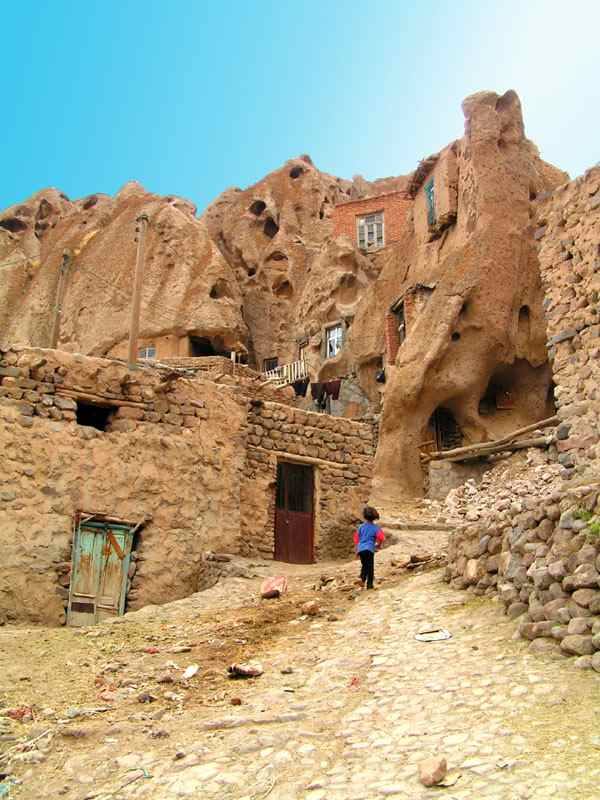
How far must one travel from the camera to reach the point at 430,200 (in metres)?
28.2

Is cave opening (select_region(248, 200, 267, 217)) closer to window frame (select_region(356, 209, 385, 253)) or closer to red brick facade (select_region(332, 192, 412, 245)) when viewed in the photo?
red brick facade (select_region(332, 192, 412, 245))

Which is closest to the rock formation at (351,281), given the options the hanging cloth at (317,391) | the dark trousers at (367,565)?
the hanging cloth at (317,391)

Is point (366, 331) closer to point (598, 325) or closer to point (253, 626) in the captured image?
point (598, 325)

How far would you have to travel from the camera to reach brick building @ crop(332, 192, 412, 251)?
125 feet

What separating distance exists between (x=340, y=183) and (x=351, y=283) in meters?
16.4

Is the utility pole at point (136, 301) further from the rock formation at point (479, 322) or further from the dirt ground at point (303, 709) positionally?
the rock formation at point (479, 322)

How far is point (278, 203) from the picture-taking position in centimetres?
4481

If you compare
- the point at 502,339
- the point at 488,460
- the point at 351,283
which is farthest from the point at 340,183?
the point at 488,460

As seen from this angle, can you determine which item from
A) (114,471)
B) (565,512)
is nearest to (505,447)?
(114,471)

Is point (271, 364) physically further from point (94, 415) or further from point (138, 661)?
point (138, 661)

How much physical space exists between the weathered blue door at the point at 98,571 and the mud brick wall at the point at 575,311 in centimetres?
609

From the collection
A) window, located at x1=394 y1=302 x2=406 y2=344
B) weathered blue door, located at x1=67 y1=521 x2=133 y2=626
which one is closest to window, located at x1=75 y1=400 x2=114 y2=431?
weathered blue door, located at x1=67 y1=521 x2=133 y2=626

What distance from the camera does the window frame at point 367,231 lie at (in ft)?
125

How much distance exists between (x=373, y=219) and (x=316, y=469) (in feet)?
88.4
